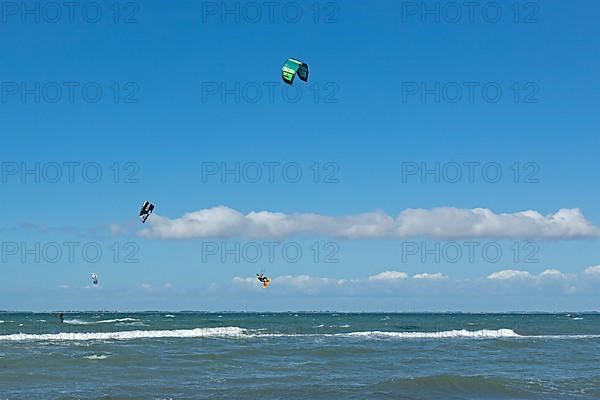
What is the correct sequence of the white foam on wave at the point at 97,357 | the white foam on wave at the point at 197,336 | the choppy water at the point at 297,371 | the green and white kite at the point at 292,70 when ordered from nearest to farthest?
the choppy water at the point at 297,371
the green and white kite at the point at 292,70
the white foam on wave at the point at 97,357
the white foam on wave at the point at 197,336

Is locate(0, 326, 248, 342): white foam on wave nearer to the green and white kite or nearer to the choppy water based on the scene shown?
the choppy water

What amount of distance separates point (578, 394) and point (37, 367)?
18080 millimetres

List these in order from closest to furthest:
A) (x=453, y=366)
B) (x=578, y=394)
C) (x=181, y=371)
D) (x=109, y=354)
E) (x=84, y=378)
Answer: (x=578, y=394)
(x=84, y=378)
(x=181, y=371)
(x=453, y=366)
(x=109, y=354)

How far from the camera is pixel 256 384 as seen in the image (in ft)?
68.7

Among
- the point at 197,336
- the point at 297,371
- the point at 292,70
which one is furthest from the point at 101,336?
the point at 292,70

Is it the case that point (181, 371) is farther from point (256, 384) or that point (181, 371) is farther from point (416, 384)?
point (416, 384)

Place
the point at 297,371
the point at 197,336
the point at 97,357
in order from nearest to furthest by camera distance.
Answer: the point at 297,371 → the point at 97,357 → the point at 197,336

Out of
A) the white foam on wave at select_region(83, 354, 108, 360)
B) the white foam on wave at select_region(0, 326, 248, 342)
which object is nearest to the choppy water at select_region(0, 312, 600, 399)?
the white foam on wave at select_region(83, 354, 108, 360)

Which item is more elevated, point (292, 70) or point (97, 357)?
point (292, 70)

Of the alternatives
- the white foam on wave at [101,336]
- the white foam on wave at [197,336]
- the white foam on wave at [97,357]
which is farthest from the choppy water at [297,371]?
the white foam on wave at [197,336]

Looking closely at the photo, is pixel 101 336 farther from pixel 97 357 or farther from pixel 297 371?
pixel 297 371

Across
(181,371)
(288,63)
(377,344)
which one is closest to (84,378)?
(181,371)

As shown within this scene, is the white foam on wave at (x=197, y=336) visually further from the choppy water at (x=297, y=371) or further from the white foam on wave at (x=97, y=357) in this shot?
the white foam on wave at (x=97, y=357)

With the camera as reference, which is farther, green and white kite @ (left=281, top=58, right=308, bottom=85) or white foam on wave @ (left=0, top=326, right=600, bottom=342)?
white foam on wave @ (left=0, top=326, right=600, bottom=342)
